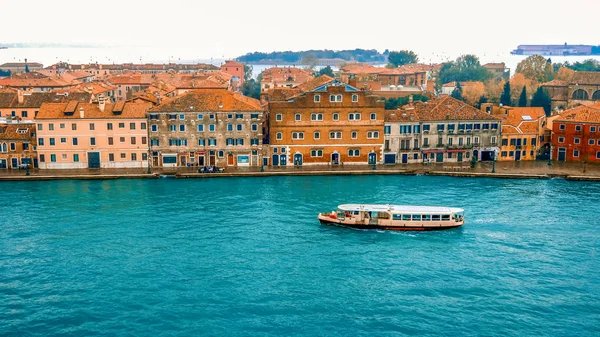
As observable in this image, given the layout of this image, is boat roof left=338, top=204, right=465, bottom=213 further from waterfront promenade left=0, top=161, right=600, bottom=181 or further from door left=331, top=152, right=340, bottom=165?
door left=331, top=152, right=340, bottom=165

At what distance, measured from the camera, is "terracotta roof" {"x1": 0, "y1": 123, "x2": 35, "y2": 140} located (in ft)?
214

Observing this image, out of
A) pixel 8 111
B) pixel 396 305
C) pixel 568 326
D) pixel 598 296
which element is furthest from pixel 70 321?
pixel 8 111

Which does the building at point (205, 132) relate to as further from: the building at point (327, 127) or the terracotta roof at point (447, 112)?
the terracotta roof at point (447, 112)

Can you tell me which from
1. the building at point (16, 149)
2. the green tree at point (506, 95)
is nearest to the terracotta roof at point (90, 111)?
the building at point (16, 149)

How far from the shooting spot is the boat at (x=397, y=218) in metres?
46.4

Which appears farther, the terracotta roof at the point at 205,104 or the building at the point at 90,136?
the terracotta roof at the point at 205,104

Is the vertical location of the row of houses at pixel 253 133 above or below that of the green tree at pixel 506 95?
below

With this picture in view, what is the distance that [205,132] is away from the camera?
65.8 metres

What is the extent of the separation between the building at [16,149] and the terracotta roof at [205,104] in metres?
12.9

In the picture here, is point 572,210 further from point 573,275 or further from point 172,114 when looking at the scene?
point 172,114

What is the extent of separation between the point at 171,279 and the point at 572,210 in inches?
1274

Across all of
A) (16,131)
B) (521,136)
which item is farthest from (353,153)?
(16,131)

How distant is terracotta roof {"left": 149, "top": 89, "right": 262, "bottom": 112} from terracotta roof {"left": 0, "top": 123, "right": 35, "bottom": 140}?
12970 millimetres

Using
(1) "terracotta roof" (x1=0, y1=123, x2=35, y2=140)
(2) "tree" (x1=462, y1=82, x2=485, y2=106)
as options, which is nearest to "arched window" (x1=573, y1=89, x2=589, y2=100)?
(2) "tree" (x1=462, y1=82, x2=485, y2=106)
